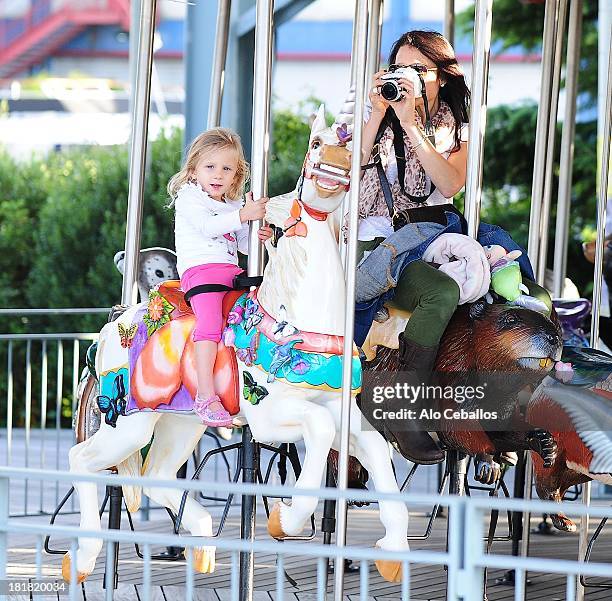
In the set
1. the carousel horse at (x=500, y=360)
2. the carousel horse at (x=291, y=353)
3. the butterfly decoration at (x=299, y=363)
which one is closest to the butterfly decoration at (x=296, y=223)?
the carousel horse at (x=291, y=353)

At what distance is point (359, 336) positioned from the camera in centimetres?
471

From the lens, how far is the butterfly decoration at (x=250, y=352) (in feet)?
14.8

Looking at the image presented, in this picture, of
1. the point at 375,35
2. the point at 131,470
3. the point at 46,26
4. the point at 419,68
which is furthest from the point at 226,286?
the point at 46,26

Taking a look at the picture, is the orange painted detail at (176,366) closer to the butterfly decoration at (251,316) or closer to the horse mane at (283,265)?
the butterfly decoration at (251,316)

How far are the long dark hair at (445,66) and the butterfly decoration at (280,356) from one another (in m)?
0.96

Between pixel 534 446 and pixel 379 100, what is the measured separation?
132 cm

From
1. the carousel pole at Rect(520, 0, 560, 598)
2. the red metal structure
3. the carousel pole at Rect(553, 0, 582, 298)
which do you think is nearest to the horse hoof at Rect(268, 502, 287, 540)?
the carousel pole at Rect(520, 0, 560, 598)

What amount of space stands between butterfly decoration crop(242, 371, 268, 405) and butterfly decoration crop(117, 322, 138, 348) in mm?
570

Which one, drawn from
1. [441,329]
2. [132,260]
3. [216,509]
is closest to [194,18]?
[216,509]

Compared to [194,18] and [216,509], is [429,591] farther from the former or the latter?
[194,18]

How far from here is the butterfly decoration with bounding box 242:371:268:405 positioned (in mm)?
4500

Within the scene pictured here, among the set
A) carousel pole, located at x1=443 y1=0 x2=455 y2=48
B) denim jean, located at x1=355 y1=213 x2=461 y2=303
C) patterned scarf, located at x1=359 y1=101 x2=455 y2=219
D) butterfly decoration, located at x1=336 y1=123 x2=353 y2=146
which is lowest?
denim jean, located at x1=355 y1=213 x2=461 y2=303

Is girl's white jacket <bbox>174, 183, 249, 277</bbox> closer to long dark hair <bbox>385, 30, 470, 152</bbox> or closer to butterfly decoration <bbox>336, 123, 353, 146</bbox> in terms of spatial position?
butterfly decoration <bbox>336, 123, 353, 146</bbox>

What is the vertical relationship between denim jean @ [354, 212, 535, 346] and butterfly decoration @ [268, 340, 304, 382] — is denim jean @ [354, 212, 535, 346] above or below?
Answer: above
